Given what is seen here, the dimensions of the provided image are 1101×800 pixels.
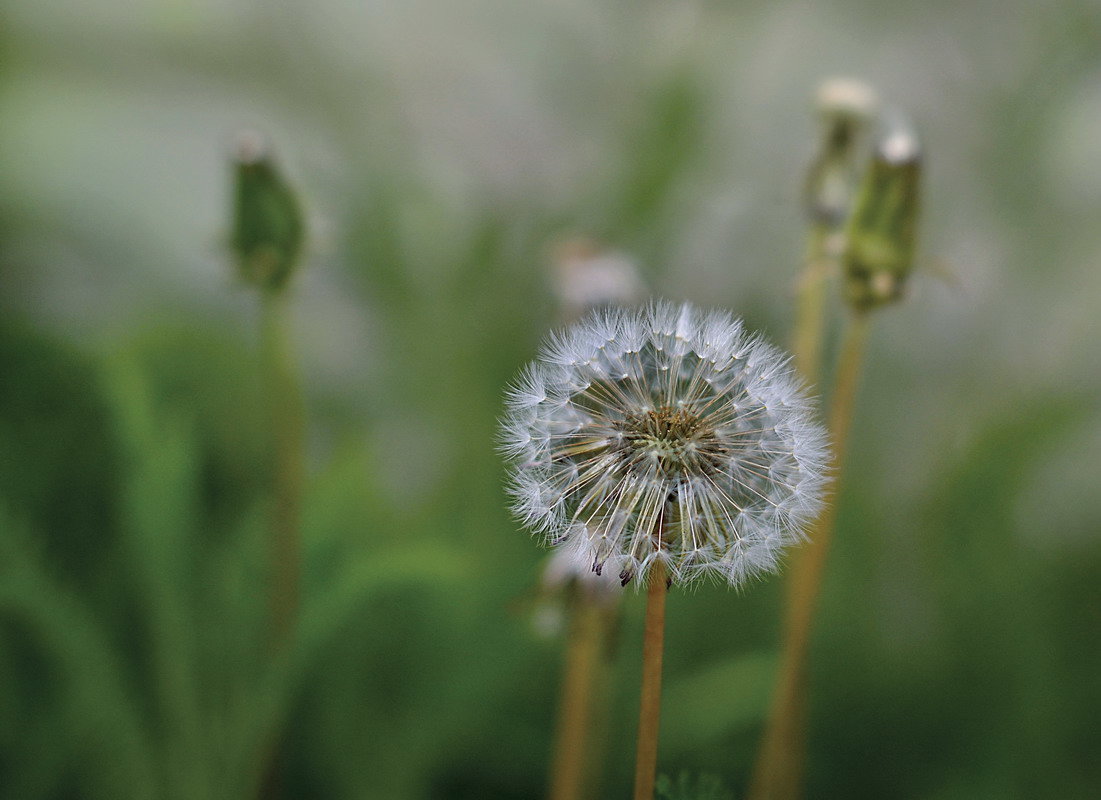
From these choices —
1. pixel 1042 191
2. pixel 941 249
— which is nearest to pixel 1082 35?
pixel 1042 191

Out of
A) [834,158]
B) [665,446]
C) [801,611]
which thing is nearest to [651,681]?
[665,446]

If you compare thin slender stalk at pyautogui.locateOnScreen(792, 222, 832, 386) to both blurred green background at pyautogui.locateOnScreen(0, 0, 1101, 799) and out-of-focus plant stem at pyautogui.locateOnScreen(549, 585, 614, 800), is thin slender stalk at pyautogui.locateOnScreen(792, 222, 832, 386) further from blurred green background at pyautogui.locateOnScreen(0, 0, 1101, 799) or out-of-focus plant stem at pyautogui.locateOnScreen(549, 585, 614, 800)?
out-of-focus plant stem at pyautogui.locateOnScreen(549, 585, 614, 800)

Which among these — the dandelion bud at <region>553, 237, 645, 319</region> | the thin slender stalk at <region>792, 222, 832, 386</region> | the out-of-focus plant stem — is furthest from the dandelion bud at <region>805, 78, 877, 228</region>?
the out-of-focus plant stem

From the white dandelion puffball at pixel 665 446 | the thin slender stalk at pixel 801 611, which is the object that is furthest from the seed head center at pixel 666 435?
the thin slender stalk at pixel 801 611

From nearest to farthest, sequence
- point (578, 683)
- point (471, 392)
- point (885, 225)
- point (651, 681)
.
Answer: point (651, 681) → point (885, 225) → point (578, 683) → point (471, 392)

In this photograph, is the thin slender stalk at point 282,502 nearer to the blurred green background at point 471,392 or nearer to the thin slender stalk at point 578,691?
the blurred green background at point 471,392

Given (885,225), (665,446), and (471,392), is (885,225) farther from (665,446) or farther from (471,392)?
(471,392)

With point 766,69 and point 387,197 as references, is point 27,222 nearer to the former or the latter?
point 387,197
